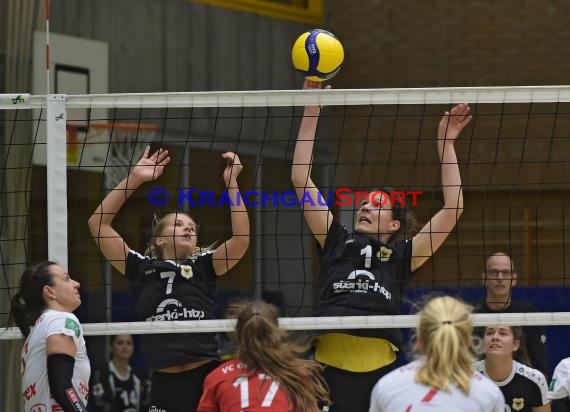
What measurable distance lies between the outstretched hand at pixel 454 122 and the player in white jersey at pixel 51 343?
211 centimetres

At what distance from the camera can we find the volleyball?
6562 millimetres

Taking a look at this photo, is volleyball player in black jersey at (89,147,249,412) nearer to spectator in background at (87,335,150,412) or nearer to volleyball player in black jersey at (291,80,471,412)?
volleyball player in black jersey at (291,80,471,412)

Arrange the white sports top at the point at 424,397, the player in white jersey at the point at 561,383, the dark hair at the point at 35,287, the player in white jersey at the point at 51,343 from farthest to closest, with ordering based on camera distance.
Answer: the player in white jersey at the point at 561,383 → the dark hair at the point at 35,287 → the player in white jersey at the point at 51,343 → the white sports top at the point at 424,397

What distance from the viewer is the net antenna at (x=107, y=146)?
1162 cm

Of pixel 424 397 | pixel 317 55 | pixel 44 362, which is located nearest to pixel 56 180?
pixel 44 362

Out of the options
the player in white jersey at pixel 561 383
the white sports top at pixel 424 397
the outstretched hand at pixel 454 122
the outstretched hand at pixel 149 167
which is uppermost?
the outstretched hand at pixel 454 122

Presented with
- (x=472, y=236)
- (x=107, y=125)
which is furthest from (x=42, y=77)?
(x=472, y=236)

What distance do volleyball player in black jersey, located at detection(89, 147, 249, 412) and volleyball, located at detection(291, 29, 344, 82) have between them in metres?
0.68

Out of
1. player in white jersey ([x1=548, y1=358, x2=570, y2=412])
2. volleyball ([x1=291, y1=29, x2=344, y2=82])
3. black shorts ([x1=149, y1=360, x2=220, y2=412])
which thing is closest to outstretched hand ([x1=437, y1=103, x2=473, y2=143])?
volleyball ([x1=291, y1=29, x2=344, y2=82])

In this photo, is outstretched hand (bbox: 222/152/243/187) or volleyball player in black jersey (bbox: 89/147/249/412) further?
outstretched hand (bbox: 222/152/243/187)

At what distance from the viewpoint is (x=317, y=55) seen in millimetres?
6562

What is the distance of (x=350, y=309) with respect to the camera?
6246 millimetres

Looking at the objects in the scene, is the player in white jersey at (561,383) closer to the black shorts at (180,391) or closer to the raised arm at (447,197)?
the raised arm at (447,197)

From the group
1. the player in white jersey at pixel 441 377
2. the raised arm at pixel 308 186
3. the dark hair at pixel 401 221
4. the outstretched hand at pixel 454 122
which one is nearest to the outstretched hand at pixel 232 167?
the raised arm at pixel 308 186
